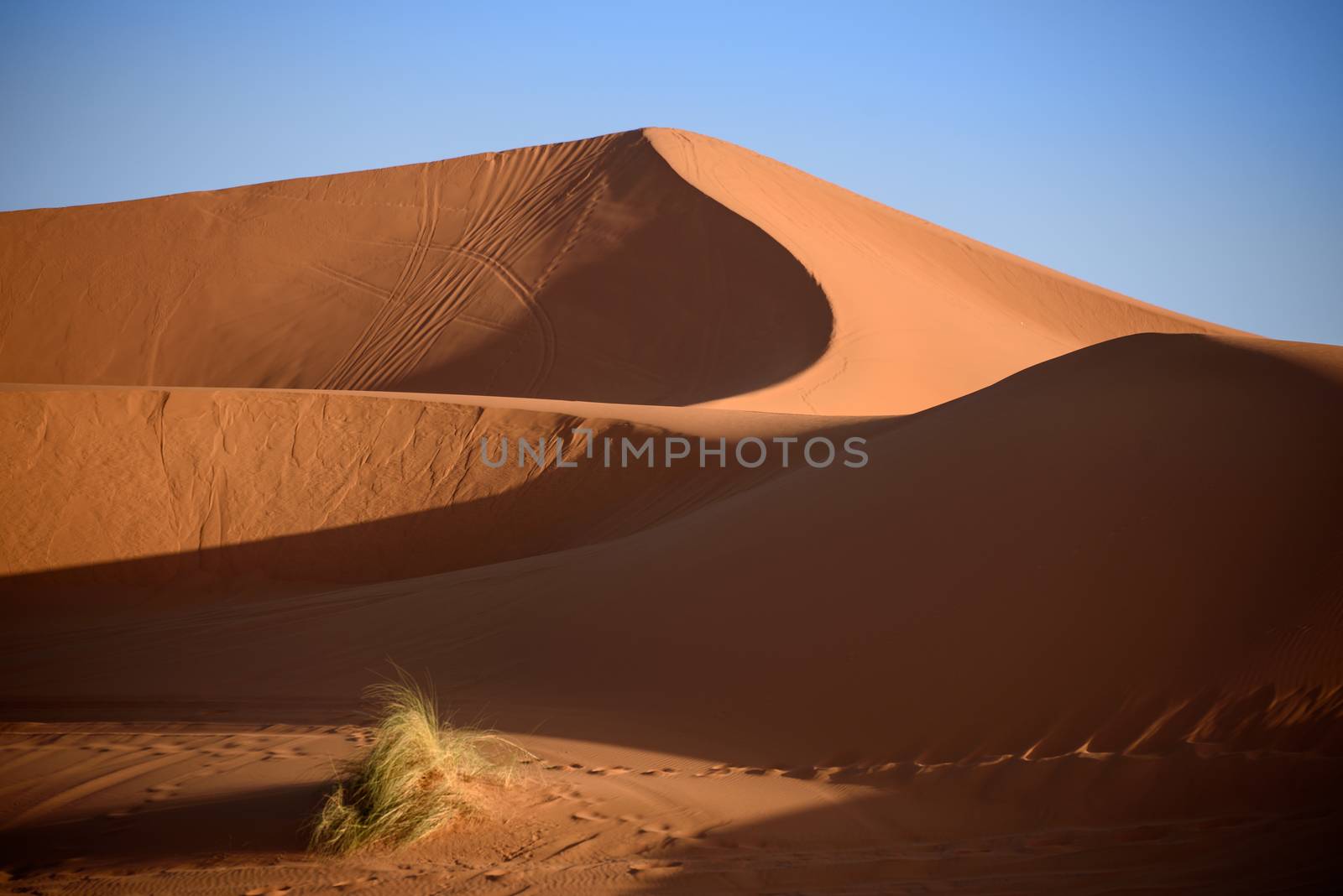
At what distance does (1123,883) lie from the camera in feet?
12.6

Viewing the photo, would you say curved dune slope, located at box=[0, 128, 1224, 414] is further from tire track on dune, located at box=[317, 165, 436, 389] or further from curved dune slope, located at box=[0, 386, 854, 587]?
curved dune slope, located at box=[0, 386, 854, 587]

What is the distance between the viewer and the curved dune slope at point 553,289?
23.0 meters

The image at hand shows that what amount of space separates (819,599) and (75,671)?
19.5 feet

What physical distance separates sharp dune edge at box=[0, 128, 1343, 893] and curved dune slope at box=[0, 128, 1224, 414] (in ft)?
14.6

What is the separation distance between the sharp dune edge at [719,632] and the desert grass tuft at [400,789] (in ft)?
0.41

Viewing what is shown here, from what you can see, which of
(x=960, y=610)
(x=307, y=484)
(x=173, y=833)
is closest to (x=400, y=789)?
(x=173, y=833)

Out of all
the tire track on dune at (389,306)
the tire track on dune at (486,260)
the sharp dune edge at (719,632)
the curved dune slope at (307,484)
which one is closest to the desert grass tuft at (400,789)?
the sharp dune edge at (719,632)

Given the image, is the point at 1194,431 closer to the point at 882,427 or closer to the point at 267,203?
the point at 882,427

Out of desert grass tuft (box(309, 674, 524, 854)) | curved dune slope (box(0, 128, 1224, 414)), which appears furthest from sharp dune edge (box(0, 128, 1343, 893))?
curved dune slope (box(0, 128, 1224, 414))

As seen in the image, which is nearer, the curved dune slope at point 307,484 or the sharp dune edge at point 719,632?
the sharp dune edge at point 719,632

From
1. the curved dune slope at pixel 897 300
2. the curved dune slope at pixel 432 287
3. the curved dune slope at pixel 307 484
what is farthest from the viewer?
the curved dune slope at pixel 432 287

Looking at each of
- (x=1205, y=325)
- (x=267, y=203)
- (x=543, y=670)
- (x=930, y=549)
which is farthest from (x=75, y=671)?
(x=1205, y=325)

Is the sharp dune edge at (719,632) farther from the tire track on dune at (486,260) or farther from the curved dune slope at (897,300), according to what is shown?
the tire track on dune at (486,260)

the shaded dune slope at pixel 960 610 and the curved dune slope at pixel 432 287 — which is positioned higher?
the curved dune slope at pixel 432 287
